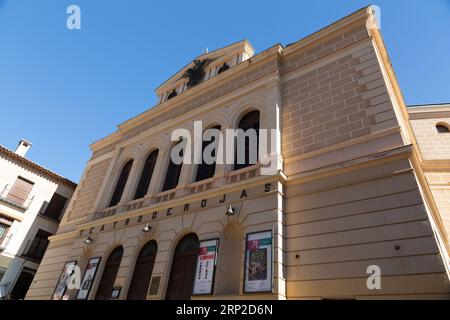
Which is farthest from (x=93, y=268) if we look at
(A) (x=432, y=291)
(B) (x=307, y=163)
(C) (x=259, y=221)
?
(A) (x=432, y=291)

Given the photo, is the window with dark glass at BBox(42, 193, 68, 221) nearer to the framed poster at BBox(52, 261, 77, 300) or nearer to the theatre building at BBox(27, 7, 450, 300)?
the theatre building at BBox(27, 7, 450, 300)

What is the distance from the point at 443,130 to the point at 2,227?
29.4 m

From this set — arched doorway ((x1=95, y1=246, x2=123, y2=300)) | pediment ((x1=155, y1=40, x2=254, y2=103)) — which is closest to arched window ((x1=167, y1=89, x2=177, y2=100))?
pediment ((x1=155, y1=40, x2=254, y2=103))

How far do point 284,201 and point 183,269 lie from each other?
13.0 feet

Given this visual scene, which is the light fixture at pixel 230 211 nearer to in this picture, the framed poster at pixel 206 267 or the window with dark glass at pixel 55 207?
the framed poster at pixel 206 267

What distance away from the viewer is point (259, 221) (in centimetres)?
834

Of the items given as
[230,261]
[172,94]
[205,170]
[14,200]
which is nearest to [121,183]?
[205,170]

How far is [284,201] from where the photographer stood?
868 centimetres

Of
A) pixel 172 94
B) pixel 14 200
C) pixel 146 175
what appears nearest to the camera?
pixel 146 175

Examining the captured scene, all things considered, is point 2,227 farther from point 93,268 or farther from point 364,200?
point 364,200

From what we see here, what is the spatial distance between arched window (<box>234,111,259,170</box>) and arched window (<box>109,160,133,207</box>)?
6.90 metres

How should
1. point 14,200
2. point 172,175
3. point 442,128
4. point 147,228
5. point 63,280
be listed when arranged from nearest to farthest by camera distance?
point 147,228, point 63,280, point 172,175, point 442,128, point 14,200

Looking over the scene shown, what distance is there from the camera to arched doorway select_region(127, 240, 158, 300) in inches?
392

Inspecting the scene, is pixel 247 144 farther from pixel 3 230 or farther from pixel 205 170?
pixel 3 230
